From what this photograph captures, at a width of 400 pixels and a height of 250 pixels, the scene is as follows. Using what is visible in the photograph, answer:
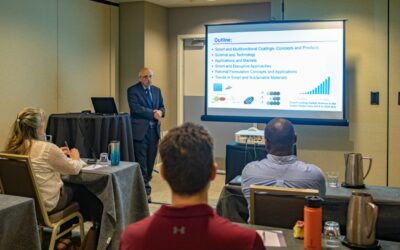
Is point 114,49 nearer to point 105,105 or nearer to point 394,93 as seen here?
point 105,105

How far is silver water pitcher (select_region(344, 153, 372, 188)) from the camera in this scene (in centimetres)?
269

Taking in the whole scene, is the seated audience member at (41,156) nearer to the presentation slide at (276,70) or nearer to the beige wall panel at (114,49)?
the presentation slide at (276,70)

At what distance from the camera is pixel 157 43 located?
6648 mm

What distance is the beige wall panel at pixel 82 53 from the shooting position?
215 inches

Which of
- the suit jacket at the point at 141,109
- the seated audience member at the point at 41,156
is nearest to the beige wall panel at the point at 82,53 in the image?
the suit jacket at the point at 141,109

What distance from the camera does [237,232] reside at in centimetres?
112

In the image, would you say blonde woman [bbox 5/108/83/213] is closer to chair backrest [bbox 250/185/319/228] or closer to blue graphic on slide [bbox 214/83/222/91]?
chair backrest [bbox 250/185/319/228]

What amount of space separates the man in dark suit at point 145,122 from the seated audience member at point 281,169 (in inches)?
110

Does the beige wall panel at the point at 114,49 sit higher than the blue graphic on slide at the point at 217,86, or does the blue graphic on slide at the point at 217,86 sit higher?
the beige wall panel at the point at 114,49

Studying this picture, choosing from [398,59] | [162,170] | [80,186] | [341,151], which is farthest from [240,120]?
[162,170]

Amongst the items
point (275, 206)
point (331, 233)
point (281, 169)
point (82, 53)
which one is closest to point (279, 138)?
point (281, 169)

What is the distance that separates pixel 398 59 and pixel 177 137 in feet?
11.9

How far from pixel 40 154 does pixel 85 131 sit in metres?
1.42

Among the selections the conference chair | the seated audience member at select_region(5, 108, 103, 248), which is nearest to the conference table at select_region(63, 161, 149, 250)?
the seated audience member at select_region(5, 108, 103, 248)
